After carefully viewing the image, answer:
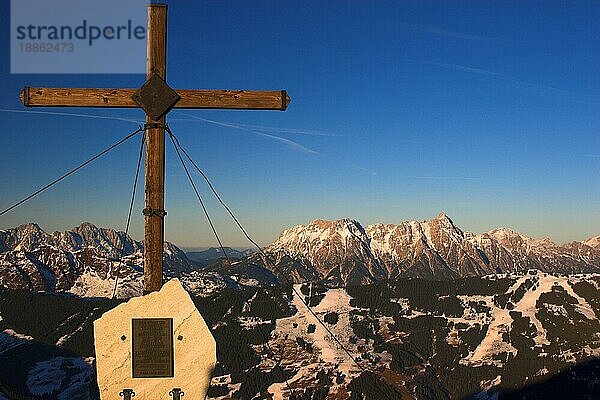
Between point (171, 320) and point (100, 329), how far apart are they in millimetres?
1601

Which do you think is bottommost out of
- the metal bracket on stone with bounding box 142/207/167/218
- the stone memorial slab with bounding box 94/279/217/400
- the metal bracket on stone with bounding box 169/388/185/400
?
the metal bracket on stone with bounding box 169/388/185/400

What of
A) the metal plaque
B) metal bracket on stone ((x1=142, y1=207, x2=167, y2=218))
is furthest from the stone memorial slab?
metal bracket on stone ((x1=142, y1=207, x2=167, y2=218))

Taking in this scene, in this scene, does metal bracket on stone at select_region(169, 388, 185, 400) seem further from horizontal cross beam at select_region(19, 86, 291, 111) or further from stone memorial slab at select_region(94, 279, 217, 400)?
horizontal cross beam at select_region(19, 86, 291, 111)

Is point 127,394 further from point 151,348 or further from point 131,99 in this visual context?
point 131,99

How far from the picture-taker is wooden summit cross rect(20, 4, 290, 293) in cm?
1348

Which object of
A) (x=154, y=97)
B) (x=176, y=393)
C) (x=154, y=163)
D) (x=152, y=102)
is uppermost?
(x=154, y=97)

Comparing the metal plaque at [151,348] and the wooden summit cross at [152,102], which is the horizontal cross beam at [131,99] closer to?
the wooden summit cross at [152,102]

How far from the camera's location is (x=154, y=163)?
44.6 feet

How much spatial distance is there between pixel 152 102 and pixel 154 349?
18.5 feet

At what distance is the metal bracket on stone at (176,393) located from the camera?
13.2m

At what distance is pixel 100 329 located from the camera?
13.2m

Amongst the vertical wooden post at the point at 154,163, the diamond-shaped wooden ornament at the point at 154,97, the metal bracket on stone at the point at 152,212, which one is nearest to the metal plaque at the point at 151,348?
the vertical wooden post at the point at 154,163

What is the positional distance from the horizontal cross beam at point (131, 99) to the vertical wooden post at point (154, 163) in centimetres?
72

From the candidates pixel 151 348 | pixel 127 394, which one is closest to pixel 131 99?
pixel 151 348
